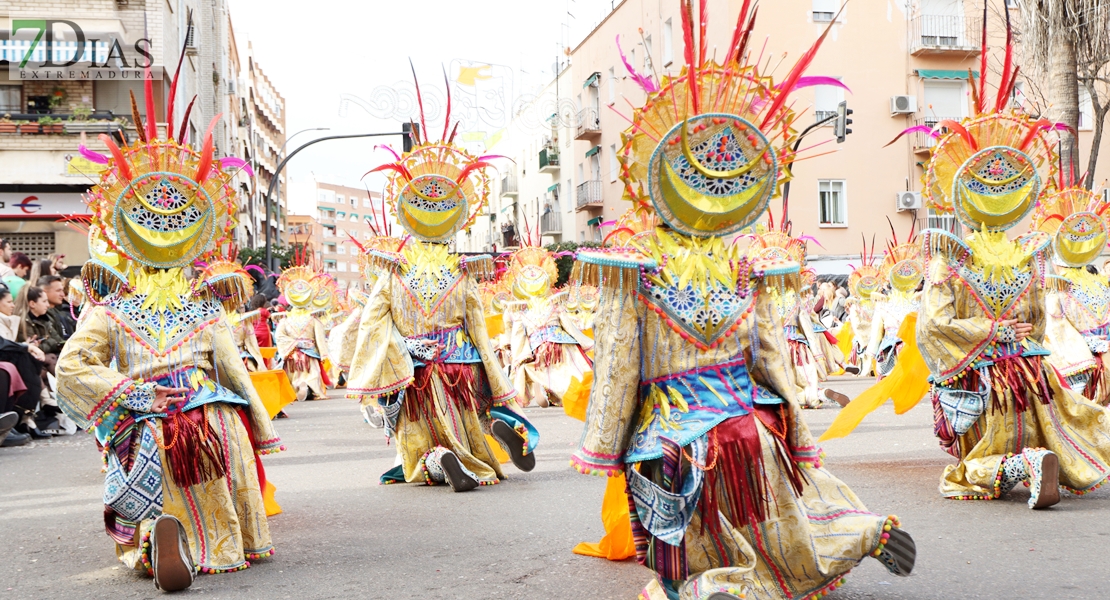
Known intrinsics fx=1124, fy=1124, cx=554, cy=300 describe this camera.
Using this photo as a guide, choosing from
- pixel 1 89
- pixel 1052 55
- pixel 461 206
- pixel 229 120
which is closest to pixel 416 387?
pixel 461 206

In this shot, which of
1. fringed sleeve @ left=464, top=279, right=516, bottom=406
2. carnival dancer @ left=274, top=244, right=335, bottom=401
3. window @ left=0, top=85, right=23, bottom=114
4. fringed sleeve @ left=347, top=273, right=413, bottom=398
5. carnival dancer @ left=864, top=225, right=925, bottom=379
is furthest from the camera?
window @ left=0, top=85, right=23, bottom=114

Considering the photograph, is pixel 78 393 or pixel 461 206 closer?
pixel 78 393

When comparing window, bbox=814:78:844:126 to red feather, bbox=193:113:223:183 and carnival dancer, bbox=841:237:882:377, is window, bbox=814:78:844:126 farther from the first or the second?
red feather, bbox=193:113:223:183

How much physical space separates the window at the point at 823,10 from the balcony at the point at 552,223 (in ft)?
59.3

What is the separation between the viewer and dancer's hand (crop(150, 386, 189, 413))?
512 cm

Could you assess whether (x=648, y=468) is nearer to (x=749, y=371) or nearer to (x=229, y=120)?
(x=749, y=371)

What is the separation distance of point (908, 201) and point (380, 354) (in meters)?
23.5

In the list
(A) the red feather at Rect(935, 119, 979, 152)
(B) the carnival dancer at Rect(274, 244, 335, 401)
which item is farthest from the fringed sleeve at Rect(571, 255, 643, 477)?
(B) the carnival dancer at Rect(274, 244, 335, 401)

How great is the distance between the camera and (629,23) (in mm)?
33219

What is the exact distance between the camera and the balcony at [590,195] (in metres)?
38.9

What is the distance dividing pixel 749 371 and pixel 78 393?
2.98 metres

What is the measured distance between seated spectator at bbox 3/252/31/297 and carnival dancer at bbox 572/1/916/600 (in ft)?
31.2

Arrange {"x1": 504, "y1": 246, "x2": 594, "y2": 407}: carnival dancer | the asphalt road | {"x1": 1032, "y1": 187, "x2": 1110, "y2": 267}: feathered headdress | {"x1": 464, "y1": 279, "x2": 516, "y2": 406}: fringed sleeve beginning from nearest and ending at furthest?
the asphalt road < {"x1": 464, "y1": 279, "x2": 516, "y2": 406}: fringed sleeve < {"x1": 1032, "y1": 187, "x2": 1110, "y2": 267}: feathered headdress < {"x1": 504, "y1": 246, "x2": 594, "y2": 407}: carnival dancer

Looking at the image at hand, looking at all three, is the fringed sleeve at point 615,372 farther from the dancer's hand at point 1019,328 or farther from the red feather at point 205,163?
the dancer's hand at point 1019,328
